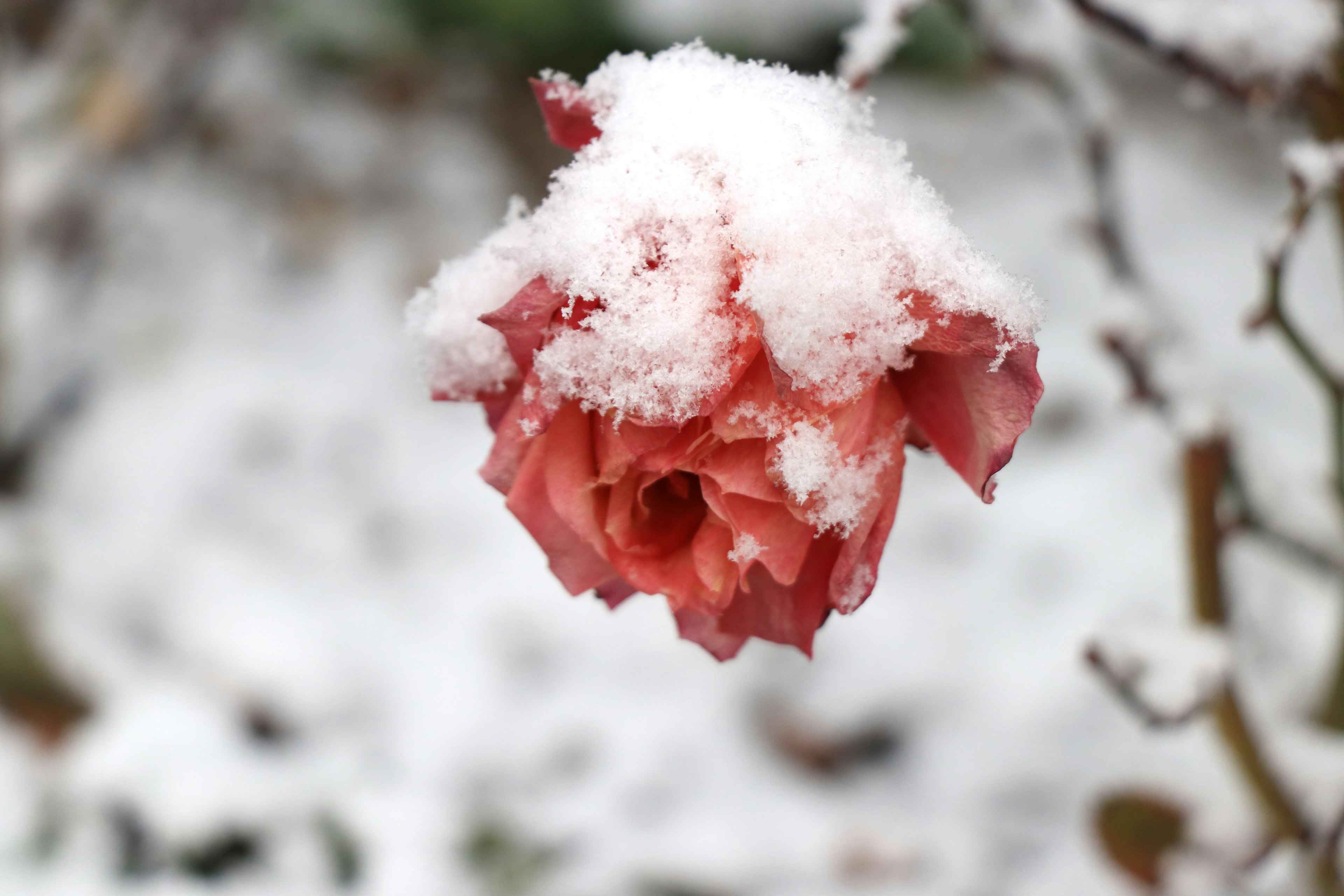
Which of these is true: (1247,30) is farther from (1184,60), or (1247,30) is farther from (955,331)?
(955,331)

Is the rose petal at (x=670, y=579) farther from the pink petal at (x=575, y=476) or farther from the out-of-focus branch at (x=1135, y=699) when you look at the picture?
the out-of-focus branch at (x=1135, y=699)

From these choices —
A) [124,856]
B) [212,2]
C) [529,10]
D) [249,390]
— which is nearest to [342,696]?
[124,856]

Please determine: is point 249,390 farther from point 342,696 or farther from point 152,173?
point 342,696

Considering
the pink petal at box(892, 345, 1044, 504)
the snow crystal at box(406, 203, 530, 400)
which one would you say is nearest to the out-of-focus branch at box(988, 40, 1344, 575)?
the pink petal at box(892, 345, 1044, 504)

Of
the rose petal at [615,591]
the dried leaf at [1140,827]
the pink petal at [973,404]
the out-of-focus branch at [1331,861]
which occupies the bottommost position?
the dried leaf at [1140,827]

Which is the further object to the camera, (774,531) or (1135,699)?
(1135,699)

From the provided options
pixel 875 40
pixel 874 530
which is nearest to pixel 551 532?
pixel 874 530

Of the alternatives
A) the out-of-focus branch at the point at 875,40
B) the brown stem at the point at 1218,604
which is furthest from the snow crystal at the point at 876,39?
the brown stem at the point at 1218,604
